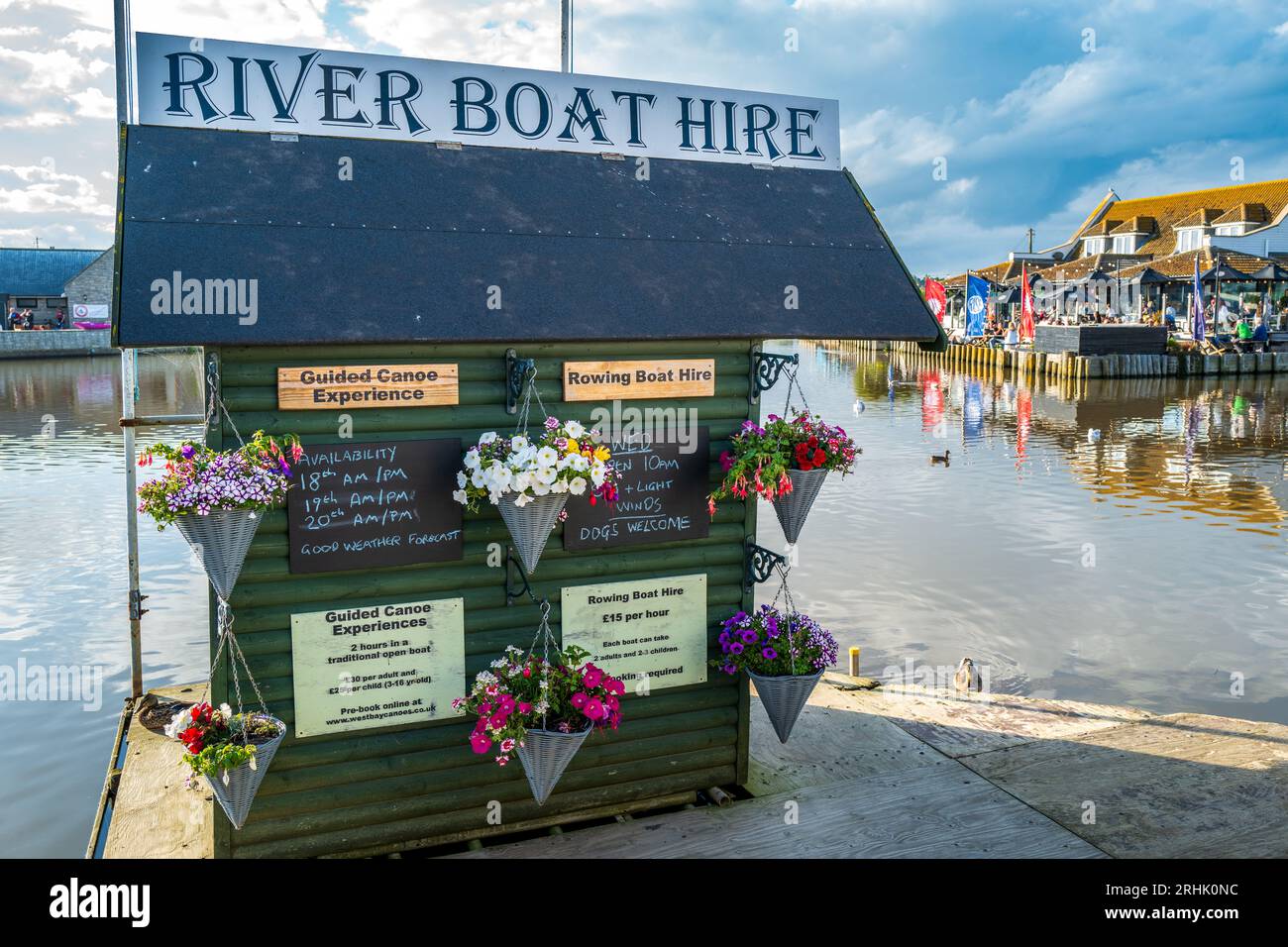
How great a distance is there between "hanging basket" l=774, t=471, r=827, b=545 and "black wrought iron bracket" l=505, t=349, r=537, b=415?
6.36 ft

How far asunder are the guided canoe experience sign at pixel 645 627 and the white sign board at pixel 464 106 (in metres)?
3.43

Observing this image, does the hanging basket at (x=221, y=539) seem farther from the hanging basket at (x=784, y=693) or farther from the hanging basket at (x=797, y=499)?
the hanging basket at (x=784, y=693)

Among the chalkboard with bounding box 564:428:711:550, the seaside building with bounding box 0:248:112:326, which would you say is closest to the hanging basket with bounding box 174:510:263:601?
the chalkboard with bounding box 564:428:711:550

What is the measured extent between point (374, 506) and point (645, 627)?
2.19 metres

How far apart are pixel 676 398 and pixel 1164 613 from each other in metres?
10.8

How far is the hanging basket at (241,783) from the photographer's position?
19.5 ft

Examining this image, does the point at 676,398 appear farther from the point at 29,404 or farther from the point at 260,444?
the point at 29,404

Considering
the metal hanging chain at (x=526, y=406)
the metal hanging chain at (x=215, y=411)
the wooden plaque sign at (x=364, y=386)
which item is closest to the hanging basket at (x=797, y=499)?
the metal hanging chain at (x=526, y=406)

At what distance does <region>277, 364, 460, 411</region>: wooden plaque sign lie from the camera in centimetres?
639

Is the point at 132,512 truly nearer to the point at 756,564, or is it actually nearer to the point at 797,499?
the point at 756,564

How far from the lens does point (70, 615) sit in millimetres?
14547

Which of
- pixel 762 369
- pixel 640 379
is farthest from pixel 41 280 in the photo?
pixel 762 369
